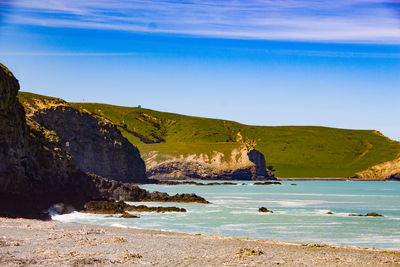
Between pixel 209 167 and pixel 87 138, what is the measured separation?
70.2 metres

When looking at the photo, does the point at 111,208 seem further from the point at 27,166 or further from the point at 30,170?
the point at 27,166

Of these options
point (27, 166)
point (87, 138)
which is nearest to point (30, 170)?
point (27, 166)

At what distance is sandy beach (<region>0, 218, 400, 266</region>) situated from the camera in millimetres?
19953

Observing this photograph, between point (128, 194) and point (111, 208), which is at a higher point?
point (128, 194)

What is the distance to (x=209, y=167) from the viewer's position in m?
183

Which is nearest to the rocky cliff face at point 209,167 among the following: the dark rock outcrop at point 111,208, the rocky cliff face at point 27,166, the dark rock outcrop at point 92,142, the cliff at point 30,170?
the dark rock outcrop at point 92,142

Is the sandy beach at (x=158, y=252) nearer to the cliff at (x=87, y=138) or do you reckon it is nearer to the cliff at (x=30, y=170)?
the cliff at (x=30, y=170)

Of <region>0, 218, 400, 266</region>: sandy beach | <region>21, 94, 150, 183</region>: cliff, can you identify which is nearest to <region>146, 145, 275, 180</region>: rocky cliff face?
<region>21, 94, 150, 183</region>: cliff

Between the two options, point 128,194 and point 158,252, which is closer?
point 158,252

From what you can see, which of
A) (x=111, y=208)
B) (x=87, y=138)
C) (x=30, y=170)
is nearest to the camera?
(x=30, y=170)

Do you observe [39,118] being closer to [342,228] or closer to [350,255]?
[342,228]

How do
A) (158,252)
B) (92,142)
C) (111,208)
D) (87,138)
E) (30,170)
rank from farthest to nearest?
(92,142)
(87,138)
(111,208)
(30,170)
(158,252)

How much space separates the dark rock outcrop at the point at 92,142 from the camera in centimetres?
11331

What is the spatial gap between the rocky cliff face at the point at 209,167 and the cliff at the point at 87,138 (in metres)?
51.0
